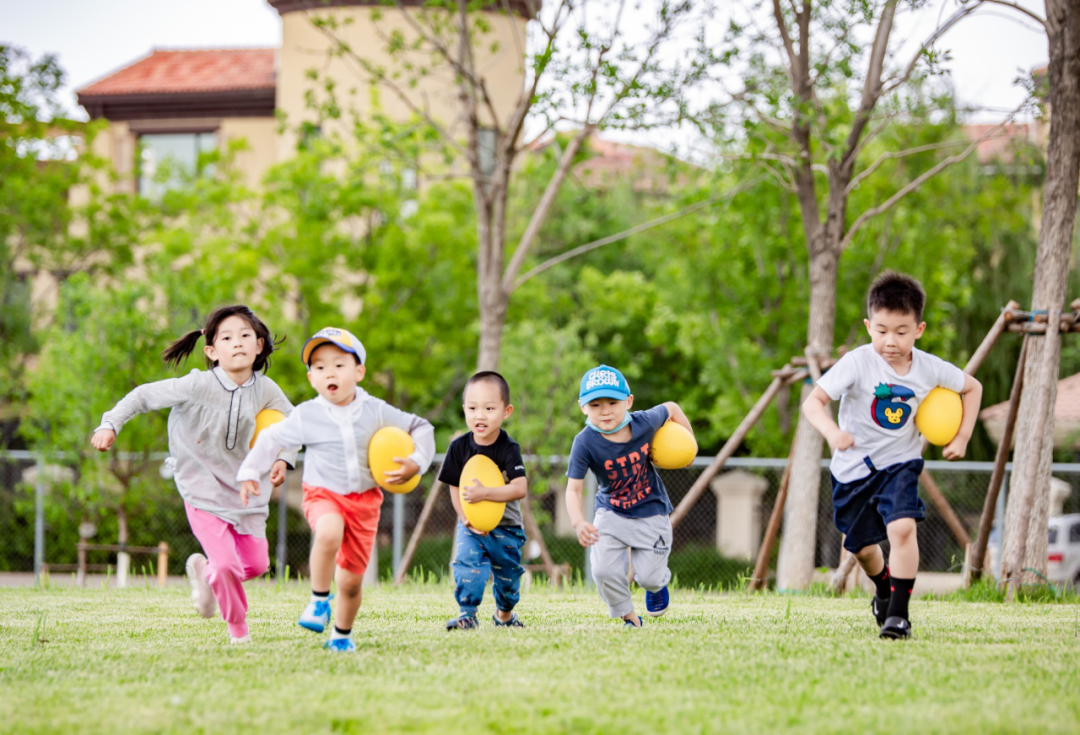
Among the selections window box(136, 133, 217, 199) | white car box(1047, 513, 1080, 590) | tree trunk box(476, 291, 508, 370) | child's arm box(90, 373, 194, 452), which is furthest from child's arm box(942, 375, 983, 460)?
window box(136, 133, 217, 199)

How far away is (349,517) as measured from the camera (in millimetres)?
4785

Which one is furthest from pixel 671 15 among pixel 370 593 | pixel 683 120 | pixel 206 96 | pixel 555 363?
pixel 206 96

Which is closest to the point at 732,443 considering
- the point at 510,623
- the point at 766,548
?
the point at 766,548

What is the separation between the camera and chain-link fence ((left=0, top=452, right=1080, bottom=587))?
17.4 meters

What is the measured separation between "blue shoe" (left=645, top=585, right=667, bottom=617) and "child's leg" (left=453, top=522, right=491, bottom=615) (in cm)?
101

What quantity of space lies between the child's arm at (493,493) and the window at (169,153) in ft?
70.4

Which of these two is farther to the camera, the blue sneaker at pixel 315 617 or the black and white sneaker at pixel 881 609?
the black and white sneaker at pixel 881 609

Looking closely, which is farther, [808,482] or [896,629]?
[808,482]

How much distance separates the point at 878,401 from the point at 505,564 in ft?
6.76

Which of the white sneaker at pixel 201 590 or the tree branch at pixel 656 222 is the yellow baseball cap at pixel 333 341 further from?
the tree branch at pixel 656 222

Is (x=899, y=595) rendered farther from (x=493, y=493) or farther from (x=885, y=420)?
(x=493, y=493)

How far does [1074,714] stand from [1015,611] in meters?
3.80

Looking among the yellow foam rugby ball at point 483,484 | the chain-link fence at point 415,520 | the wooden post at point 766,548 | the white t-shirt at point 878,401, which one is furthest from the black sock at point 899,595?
the chain-link fence at point 415,520

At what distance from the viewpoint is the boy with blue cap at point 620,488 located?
18.5ft
